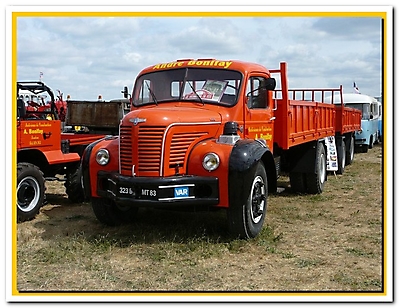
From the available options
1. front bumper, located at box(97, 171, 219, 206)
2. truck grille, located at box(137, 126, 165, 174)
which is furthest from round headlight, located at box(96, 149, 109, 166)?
truck grille, located at box(137, 126, 165, 174)

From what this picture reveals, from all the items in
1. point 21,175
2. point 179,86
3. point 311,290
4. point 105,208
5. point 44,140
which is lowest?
point 311,290

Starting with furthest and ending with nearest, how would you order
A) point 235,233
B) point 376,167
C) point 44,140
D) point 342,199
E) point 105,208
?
point 376,167 → point 342,199 → point 44,140 → point 105,208 → point 235,233

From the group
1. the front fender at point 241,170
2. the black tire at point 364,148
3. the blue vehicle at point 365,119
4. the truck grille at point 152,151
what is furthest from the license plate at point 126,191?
the black tire at point 364,148

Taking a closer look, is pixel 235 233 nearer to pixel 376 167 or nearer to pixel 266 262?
pixel 266 262

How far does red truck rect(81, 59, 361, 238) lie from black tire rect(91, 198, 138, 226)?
0.5 inches

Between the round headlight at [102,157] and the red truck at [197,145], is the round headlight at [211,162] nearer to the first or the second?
the red truck at [197,145]

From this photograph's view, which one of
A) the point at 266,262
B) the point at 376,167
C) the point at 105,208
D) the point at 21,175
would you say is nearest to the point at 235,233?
the point at 266,262

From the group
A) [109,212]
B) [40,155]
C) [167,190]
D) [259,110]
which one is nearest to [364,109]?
[259,110]

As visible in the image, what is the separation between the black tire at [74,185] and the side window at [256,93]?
3182mm

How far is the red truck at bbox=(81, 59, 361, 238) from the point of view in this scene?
5551mm

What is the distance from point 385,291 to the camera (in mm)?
4367

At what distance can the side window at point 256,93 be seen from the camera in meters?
6.81

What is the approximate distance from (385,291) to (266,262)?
1.31 m

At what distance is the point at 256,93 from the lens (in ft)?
23.0
